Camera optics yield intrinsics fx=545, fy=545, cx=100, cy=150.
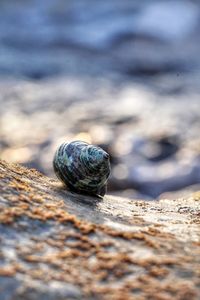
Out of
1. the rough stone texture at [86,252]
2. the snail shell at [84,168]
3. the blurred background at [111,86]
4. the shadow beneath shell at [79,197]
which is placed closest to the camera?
the rough stone texture at [86,252]

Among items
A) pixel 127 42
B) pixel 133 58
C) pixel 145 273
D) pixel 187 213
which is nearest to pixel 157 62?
pixel 133 58

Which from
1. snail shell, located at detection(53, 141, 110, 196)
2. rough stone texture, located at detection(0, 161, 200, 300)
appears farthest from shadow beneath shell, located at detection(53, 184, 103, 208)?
rough stone texture, located at detection(0, 161, 200, 300)

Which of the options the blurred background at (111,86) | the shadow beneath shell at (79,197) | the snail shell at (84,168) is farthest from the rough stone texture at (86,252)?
the blurred background at (111,86)

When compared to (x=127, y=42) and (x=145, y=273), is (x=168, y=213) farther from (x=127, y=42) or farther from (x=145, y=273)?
(x=127, y=42)

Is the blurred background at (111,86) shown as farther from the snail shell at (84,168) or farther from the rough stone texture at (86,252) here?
the rough stone texture at (86,252)

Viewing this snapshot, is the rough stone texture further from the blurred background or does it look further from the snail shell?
the blurred background

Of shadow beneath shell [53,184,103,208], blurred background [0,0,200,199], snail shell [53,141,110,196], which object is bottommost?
shadow beneath shell [53,184,103,208]
